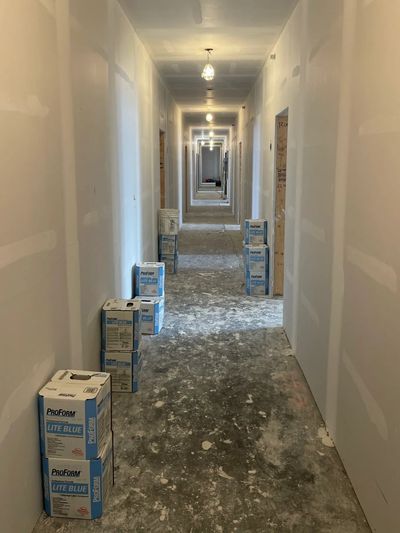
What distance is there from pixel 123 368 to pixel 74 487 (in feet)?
4.22

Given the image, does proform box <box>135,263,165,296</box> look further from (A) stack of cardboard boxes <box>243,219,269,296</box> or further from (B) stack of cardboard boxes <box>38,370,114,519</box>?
(B) stack of cardboard boxes <box>38,370,114,519</box>

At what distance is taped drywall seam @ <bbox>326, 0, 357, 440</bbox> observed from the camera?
8.29ft

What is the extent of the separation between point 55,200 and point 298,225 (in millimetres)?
2116

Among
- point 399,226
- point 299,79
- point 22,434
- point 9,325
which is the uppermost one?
point 299,79

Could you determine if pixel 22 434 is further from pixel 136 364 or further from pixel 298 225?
pixel 298 225

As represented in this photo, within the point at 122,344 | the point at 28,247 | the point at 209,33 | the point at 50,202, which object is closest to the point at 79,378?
the point at 28,247

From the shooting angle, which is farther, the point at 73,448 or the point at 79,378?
the point at 79,378

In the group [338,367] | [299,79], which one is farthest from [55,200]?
[299,79]

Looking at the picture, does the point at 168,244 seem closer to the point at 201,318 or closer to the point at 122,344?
the point at 201,318

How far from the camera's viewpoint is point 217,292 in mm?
6211

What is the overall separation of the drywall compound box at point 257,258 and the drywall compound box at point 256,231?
0.16 m

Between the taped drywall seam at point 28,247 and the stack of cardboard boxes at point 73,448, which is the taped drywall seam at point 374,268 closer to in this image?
the stack of cardboard boxes at point 73,448

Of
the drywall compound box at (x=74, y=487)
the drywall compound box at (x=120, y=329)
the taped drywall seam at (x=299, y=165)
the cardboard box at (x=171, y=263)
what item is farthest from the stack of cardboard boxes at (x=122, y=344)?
the cardboard box at (x=171, y=263)

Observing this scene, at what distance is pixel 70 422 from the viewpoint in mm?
2186
